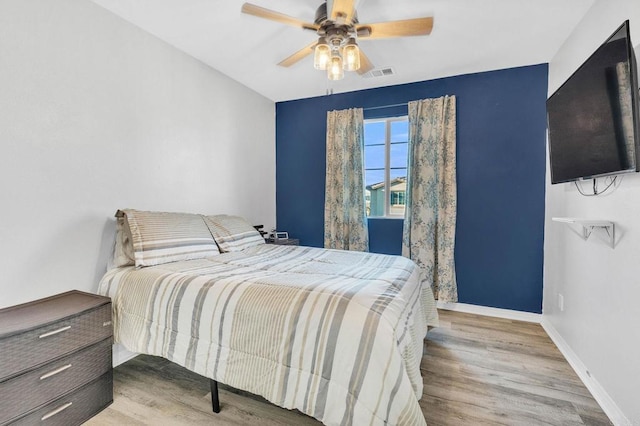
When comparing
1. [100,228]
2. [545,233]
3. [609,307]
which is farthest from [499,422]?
[100,228]

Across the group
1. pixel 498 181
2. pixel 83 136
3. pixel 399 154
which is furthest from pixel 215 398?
pixel 498 181

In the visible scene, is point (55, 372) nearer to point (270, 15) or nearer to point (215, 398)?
point (215, 398)

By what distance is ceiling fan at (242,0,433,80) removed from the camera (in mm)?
1784

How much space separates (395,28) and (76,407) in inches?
113

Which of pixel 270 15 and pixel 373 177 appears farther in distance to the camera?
pixel 373 177

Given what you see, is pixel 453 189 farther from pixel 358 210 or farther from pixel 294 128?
pixel 294 128

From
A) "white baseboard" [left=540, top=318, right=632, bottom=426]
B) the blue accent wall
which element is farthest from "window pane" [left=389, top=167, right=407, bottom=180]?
"white baseboard" [left=540, top=318, right=632, bottom=426]

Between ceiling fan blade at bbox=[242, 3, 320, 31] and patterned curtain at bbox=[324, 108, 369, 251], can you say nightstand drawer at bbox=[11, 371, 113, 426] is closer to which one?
ceiling fan blade at bbox=[242, 3, 320, 31]

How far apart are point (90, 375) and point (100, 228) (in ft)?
3.20

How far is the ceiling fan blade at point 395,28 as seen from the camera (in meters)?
1.85

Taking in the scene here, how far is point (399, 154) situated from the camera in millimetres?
A: 3652

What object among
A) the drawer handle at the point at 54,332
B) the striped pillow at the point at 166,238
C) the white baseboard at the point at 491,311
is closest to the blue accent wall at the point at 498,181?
the white baseboard at the point at 491,311

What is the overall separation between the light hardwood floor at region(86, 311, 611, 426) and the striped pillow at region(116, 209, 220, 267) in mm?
816

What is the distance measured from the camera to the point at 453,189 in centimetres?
323
